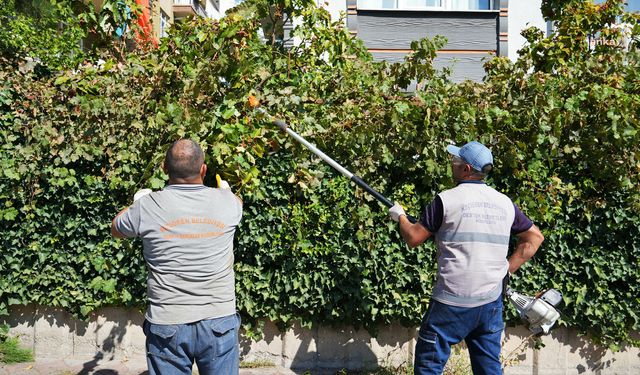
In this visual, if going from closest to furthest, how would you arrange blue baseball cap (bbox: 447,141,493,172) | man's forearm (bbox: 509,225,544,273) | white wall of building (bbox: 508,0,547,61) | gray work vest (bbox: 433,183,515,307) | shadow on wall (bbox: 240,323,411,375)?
gray work vest (bbox: 433,183,515,307) → blue baseball cap (bbox: 447,141,493,172) → man's forearm (bbox: 509,225,544,273) → shadow on wall (bbox: 240,323,411,375) → white wall of building (bbox: 508,0,547,61)

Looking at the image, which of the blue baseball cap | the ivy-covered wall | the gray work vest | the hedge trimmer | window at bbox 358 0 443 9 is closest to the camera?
the gray work vest

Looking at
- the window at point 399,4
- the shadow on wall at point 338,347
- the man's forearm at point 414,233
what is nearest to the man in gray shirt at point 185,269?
the man's forearm at point 414,233

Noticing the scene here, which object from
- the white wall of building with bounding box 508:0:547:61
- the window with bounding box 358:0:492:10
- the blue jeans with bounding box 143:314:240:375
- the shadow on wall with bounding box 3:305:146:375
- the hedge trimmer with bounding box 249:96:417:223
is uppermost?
the window with bounding box 358:0:492:10

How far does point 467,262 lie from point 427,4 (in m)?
A: 9.29

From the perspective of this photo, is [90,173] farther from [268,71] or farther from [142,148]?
[268,71]

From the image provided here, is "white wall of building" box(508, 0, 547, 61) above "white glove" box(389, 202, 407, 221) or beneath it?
above

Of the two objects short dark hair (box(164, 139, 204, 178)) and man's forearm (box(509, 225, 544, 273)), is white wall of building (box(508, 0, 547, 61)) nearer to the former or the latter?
man's forearm (box(509, 225, 544, 273))

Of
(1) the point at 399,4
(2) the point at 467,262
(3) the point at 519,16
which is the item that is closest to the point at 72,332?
(2) the point at 467,262

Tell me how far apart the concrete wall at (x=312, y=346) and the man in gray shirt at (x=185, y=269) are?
7.19ft

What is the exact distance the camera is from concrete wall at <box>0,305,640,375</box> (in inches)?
209

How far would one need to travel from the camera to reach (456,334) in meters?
3.77

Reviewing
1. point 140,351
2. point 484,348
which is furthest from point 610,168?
point 140,351

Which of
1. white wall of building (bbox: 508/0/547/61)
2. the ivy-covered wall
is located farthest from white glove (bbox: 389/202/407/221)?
white wall of building (bbox: 508/0/547/61)

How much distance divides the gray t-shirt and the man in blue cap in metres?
1.27
